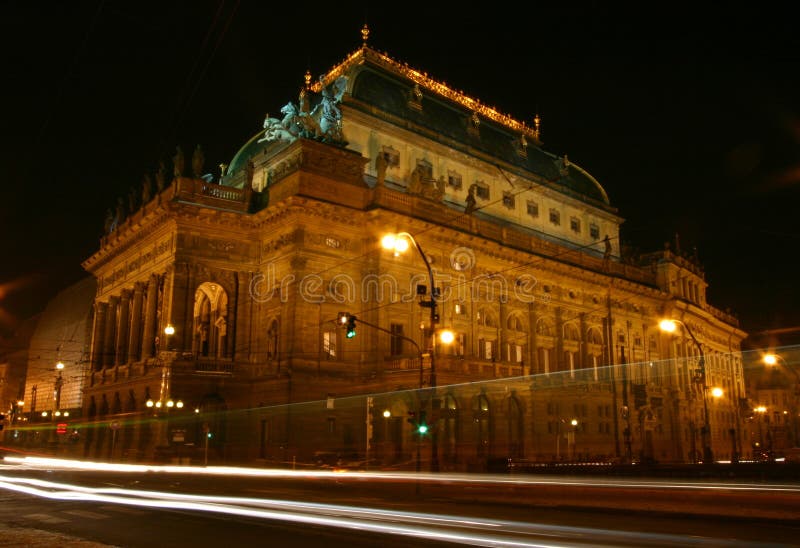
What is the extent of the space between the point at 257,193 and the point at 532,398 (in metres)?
24.0

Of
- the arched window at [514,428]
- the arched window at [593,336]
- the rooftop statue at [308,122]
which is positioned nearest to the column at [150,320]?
the rooftop statue at [308,122]

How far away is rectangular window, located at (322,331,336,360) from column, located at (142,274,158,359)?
1140cm

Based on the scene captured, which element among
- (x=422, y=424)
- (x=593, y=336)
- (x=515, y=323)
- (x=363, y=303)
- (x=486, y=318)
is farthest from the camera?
(x=593, y=336)

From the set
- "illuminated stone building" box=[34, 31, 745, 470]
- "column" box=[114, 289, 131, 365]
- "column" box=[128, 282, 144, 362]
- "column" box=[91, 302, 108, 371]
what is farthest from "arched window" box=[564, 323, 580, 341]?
"column" box=[91, 302, 108, 371]

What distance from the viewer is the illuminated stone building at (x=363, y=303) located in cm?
4188

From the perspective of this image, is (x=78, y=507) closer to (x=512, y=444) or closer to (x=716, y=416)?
(x=512, y=444)

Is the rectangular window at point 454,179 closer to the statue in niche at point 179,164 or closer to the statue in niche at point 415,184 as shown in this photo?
the statue in niche at point 415,184

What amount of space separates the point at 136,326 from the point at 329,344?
15.2 meters

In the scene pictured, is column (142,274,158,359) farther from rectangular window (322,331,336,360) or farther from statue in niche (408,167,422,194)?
statue in niche (408,167,422,194)

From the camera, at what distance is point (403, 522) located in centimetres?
1547

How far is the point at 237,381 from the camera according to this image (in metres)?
43.2

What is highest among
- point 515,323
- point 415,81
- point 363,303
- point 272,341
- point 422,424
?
point 415,81

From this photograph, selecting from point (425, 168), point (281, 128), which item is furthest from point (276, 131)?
point (425, 168)

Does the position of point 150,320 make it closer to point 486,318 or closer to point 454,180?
point 486,318
